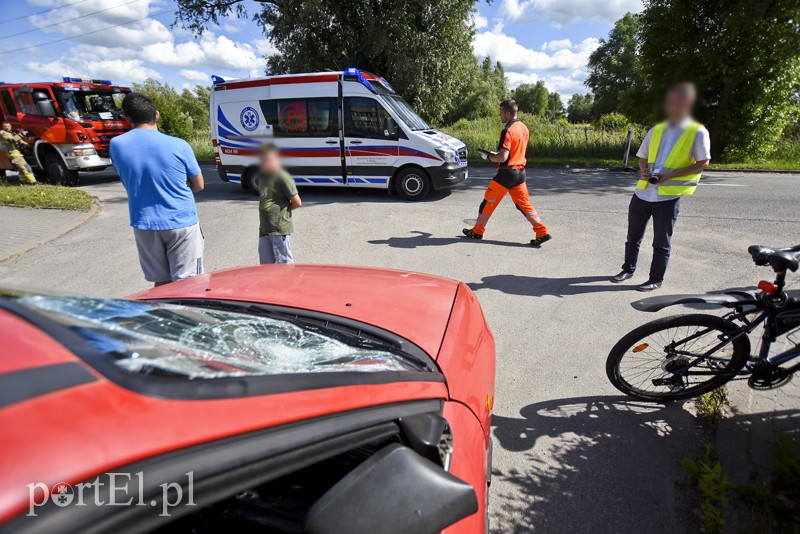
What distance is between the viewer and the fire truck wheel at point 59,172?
12.1 meters

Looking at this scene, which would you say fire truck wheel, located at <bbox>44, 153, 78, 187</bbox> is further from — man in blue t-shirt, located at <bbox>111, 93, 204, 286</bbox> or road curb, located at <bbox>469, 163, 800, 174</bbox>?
road curb, located at <bbox>469, 163, 800, 174</bbox>

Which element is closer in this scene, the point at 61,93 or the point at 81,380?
the point at 81,380

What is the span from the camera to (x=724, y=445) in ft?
8.07

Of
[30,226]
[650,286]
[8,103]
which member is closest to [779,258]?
[650,286]

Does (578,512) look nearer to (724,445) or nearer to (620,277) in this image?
(724,445)

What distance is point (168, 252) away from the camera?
12.0ft

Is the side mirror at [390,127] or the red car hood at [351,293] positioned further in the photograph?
the side mirror at [390,127]

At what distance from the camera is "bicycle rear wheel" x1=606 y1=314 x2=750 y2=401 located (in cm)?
261

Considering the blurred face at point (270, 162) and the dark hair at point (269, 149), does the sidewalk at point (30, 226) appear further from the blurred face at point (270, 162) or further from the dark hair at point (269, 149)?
the dark hair at point (269, 149)

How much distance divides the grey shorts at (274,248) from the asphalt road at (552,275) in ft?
5.15

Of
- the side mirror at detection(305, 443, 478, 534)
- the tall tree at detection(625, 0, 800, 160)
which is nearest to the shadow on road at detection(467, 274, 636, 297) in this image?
the tall tree at detection(625, 0, 800, 160)

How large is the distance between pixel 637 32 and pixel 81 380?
6.25 meters

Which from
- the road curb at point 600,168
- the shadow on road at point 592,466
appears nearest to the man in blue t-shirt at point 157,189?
the shadow on road at point 592,466

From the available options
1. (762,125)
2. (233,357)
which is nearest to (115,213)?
(233,357)
